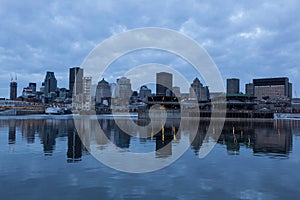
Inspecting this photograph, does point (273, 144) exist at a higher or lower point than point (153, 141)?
higher

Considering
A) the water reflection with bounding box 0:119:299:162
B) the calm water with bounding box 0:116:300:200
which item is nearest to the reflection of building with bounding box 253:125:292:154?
the water reflection with bounding box 0:119:299:162

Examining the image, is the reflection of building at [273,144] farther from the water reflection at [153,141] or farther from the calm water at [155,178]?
the calm water at [155,178]

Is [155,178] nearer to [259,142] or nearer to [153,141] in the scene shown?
[153,141]

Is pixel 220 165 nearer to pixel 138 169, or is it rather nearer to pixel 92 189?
pixel 138 169

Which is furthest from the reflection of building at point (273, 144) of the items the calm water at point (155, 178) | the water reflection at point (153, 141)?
the calm water at point (155, 178)

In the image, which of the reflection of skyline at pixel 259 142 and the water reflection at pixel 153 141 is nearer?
the water reflection at pixel 153 141

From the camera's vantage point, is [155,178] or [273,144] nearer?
[155,178]

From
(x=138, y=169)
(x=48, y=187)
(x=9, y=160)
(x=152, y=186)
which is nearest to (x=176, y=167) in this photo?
(x=138, y=169)

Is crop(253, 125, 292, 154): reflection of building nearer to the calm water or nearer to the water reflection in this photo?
the water reflection

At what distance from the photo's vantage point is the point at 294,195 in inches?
499

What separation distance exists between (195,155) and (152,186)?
1065cm

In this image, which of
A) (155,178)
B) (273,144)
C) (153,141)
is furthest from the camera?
(153,141)

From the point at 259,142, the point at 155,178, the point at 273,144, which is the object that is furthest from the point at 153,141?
the point at 155,178

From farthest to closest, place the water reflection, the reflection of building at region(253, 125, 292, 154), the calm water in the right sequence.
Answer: the reflection of building at region(253, 125, 292, 154)
the water reflection
the calm water
